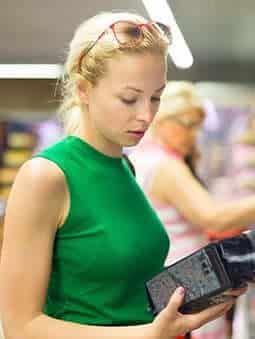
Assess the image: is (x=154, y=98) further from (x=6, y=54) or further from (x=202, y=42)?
(x=202, y=42)

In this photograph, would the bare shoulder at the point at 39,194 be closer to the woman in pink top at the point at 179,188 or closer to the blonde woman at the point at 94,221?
the blonde woman at the point at 94,221

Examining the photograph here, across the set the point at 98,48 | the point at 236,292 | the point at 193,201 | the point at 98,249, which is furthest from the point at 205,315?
the point at 193,201

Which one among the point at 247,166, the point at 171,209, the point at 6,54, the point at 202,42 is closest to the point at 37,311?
the point at 171,209

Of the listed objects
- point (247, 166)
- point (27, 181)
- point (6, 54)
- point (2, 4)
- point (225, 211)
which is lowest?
point (247, 166)

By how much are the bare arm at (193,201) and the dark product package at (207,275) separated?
84cm

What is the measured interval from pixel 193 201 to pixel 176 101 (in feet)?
1.23

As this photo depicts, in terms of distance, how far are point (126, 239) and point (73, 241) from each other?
73mm

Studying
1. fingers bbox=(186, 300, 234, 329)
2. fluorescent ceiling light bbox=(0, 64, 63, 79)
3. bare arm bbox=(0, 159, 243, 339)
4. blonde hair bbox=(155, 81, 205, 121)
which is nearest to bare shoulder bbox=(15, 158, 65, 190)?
bare arm bbox=(0, 159, 243, 339)

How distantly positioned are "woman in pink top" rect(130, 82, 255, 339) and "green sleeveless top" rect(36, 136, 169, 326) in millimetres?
801

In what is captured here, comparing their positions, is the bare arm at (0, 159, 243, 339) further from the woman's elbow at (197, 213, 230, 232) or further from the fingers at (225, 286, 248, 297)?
the woman's elbow at (197, 213, 230, 232)

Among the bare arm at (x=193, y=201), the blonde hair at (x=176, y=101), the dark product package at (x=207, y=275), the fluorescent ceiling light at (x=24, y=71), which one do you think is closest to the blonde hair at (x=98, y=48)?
the dark product package at (x=207, y=275)

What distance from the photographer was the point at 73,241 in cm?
97

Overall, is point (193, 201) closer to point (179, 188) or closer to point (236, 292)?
point (179, 188)

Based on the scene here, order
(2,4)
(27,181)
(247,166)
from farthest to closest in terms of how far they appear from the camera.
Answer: (247,166) < (2,4) < (27,181)
